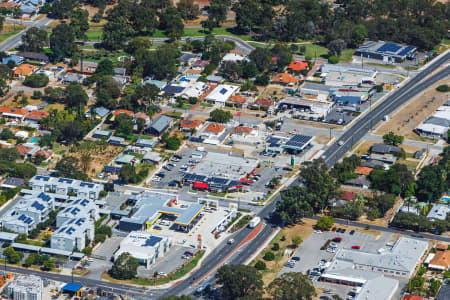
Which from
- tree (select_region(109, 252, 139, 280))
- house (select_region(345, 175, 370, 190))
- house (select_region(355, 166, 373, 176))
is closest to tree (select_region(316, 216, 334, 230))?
house (select_region(345, 175, 370, 190))

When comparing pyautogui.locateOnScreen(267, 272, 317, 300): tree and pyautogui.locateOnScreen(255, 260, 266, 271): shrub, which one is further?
pyautogui.locateOnScreen(255, 260, 266, 271): shrub

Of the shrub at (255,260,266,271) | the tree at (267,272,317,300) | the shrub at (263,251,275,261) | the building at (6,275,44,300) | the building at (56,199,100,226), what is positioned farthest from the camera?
the building at (56,199,100,226)

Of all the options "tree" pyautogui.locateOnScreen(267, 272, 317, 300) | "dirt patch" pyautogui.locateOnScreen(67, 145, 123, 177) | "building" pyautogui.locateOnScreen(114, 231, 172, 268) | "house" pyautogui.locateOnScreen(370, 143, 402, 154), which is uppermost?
"tree" pyautogui.locateOnScreen(267, 272, 317, 300)

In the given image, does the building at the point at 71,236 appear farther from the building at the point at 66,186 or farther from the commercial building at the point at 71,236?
the building at the point at 66,186

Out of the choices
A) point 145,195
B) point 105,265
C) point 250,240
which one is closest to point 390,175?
point 250,240

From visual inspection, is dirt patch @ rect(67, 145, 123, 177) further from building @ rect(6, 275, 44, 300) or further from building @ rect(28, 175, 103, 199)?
building @ rect(6, 275, 44, 300)

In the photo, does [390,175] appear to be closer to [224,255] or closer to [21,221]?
[224,255]
